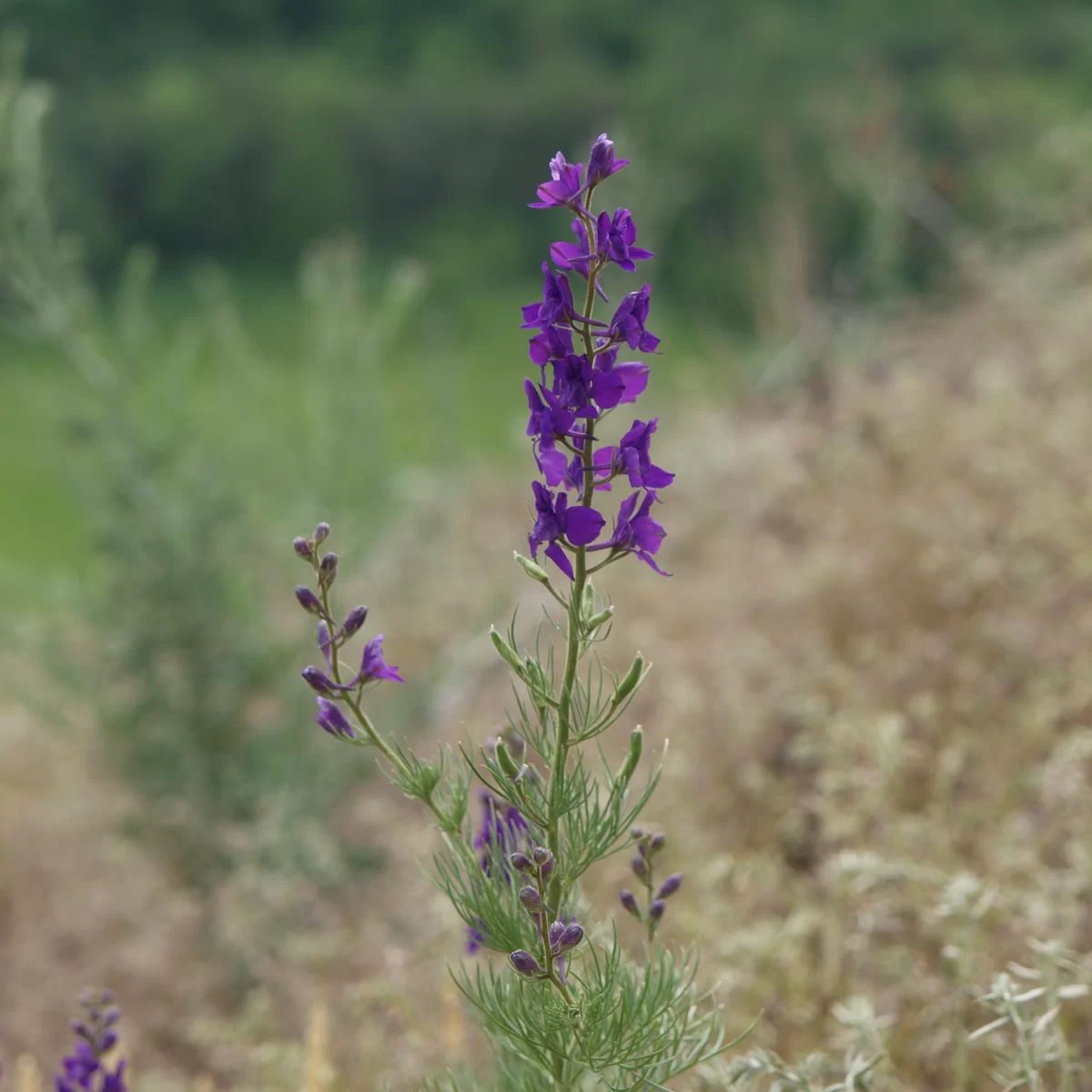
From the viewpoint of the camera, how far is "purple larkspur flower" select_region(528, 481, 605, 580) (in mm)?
1100

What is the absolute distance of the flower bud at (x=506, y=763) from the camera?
1.14m

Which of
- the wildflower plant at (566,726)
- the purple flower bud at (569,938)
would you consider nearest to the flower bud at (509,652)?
the wildflower plant at (566,726)

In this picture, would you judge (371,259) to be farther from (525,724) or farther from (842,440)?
(525,724)

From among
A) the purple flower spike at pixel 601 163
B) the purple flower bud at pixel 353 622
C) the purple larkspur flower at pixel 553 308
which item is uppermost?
the purple flower spike at pixel 601 163

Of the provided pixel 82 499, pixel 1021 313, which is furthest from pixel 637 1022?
pixel 1021 313

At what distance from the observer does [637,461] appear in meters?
1.14

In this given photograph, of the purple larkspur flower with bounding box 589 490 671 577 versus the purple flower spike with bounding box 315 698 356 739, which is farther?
the purple flower spike with bounding box 315 698 356 739

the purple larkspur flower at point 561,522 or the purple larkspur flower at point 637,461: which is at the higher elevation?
the purple larkspur flower at point 637,461

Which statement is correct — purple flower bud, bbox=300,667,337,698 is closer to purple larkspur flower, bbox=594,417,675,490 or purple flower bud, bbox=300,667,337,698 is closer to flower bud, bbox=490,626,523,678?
flower bud, bbox=490,626,523,678

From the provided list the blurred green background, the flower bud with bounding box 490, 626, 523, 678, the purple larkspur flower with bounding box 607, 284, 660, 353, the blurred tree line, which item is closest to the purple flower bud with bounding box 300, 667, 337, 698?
the flower bud with bounding box 490, 626, 523, 678

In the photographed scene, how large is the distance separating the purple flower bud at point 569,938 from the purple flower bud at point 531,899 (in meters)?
0.03

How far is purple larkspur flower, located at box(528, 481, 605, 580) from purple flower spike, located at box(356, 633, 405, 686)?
243 millimetres

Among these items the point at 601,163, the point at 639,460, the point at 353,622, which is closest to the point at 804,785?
the point at 353,622

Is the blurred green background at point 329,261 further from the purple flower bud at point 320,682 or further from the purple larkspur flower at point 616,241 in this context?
the purple larkspur flower at point 616,241
